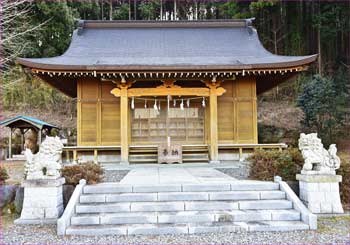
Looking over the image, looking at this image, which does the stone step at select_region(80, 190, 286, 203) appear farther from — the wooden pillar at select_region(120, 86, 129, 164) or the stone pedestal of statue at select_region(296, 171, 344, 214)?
the wooden pillar at select_region(120, 86, 129, 164)

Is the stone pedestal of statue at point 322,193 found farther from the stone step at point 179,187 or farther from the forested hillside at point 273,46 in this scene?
the forested hillside at point 273,46

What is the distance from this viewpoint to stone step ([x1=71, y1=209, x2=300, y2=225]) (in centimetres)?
441

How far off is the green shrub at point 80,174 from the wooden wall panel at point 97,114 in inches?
177

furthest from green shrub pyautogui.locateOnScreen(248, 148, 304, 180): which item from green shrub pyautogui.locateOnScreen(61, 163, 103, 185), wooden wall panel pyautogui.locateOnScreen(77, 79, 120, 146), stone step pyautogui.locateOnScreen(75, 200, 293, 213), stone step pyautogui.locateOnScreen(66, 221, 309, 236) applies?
wooden wall panel pyautogui.locateOnScreen(77, 79, 120, 146)

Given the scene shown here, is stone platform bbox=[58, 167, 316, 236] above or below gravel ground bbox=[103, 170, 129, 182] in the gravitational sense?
below

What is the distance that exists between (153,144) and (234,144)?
8.81 ft

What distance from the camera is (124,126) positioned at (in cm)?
916

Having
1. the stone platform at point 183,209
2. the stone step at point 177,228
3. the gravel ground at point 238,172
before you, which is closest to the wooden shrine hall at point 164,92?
the gravel ground at point 238,172

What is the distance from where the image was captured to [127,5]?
92.2ft

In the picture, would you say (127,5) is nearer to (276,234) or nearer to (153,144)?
(153,144)

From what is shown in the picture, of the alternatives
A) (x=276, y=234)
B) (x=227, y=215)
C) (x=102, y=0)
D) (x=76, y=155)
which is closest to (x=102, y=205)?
(x=227, y=215)

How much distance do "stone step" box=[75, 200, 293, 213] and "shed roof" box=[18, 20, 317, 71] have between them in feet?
15.4

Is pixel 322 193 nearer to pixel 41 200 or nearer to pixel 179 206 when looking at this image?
pixel 179 206

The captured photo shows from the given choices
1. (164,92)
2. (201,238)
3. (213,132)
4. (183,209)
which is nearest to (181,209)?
(183,209)
